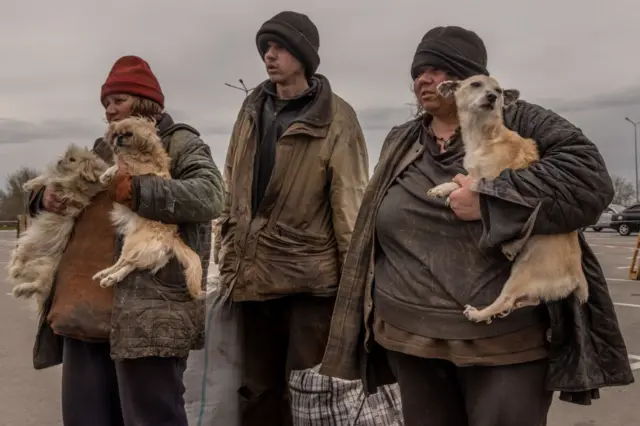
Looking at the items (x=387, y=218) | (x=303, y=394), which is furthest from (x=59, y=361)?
(x=387, y=218)

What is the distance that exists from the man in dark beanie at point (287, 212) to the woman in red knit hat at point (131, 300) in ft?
1.37

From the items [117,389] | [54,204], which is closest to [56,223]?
[54,204]

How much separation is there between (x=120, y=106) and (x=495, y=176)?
5.32 feet

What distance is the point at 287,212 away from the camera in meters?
3.24

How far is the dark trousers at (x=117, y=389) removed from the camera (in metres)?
2.62

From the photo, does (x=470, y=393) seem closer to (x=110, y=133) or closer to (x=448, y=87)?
(x=448, y=87)

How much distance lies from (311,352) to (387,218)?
1.21 meters

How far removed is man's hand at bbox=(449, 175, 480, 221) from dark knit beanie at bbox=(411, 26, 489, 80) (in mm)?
456

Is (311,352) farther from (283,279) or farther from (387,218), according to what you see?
(387,218)

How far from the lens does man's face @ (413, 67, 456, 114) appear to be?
2.28m

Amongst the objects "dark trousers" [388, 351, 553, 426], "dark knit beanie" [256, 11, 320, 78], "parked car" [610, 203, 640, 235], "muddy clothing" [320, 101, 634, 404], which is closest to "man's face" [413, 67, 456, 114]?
"muddy clothing" [320, 101, 634, 404]

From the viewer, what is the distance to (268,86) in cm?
346

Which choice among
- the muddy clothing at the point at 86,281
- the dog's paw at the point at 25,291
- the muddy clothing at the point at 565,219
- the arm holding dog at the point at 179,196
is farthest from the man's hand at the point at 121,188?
the muddy clothing at the point at 565,219

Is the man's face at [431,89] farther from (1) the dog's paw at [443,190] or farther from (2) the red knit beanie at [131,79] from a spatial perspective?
(2) the red knit beanie at [131,79]
